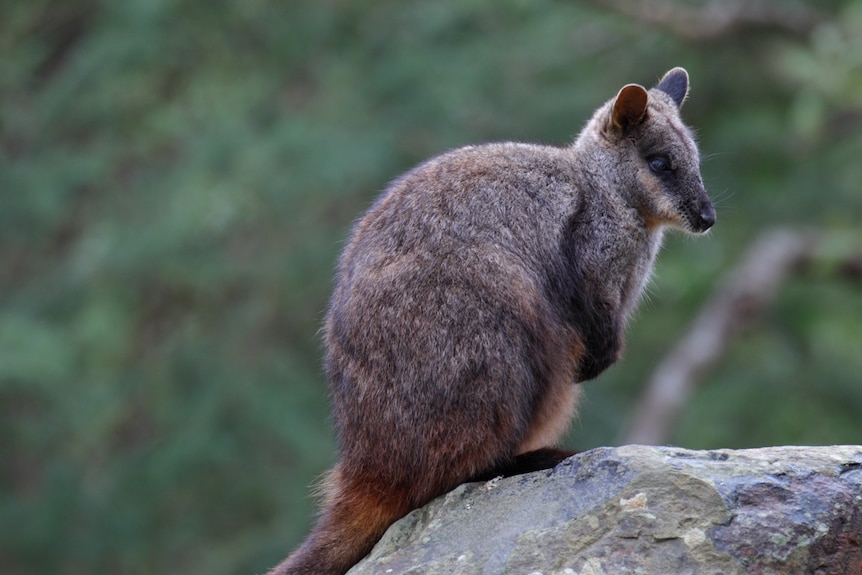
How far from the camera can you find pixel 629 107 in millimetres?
6629

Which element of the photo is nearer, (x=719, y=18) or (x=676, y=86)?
(x=676, y=86)

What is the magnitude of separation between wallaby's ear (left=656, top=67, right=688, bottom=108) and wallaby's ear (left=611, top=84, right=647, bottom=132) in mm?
687

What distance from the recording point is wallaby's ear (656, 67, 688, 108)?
735 cm

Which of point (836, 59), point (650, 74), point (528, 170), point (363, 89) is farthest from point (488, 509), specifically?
point (650, 74)

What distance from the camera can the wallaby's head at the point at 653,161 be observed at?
6609 millimetres

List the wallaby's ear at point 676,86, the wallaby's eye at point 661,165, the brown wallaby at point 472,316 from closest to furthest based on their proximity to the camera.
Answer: the brown wallaby at point 472,316, the wallaby's eye at point 661,165, the wallaby's ear at point 676,86

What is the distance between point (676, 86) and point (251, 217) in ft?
37.1

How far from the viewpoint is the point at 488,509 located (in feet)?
18.2

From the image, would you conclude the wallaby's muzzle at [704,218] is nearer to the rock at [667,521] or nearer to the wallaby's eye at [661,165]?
the wallaby's eye at [661,165]

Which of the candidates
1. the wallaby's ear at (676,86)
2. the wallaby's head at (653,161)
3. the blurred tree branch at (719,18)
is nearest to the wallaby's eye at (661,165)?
the wallaby's head at (653,161)

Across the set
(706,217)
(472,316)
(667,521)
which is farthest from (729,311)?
(667,521)

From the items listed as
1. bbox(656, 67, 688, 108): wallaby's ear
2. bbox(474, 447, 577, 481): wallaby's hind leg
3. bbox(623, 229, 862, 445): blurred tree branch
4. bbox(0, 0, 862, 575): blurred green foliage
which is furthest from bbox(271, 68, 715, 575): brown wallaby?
bbox(0, 0, 862, 575): blurred green foliage

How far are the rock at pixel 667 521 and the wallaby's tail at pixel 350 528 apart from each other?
0.34 metres

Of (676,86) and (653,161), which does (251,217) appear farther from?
(653,161)
